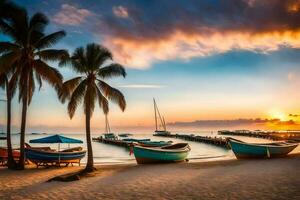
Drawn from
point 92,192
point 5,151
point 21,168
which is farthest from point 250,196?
point 5,151

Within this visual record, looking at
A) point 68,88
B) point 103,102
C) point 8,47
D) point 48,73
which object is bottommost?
point 103,102

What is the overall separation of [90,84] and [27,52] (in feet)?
17.4

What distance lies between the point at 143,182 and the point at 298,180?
26.0ft

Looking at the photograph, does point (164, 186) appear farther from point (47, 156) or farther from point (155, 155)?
point (47, 156)

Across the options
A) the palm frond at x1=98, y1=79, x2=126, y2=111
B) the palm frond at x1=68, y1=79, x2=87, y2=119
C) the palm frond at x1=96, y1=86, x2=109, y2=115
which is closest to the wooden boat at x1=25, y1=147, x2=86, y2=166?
the palm frond at x1=68, y1=79, x2=87, y2=119

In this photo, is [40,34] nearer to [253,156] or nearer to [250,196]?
[250,196]

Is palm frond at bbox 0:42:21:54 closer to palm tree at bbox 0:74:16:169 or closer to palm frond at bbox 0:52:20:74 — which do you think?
palm frond at bbox 0:52:20:74

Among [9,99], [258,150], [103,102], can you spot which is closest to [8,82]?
[9,99]

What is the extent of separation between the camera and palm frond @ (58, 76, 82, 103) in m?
22.4

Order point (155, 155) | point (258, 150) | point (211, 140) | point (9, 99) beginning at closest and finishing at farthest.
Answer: point (9, 99) < point (155, 155) < point (258, 150) < point (211, 140)

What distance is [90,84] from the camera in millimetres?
22094

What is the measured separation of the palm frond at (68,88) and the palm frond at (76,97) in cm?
46

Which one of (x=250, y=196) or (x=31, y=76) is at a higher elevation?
(x=31, y=76)

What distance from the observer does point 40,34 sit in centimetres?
2272
